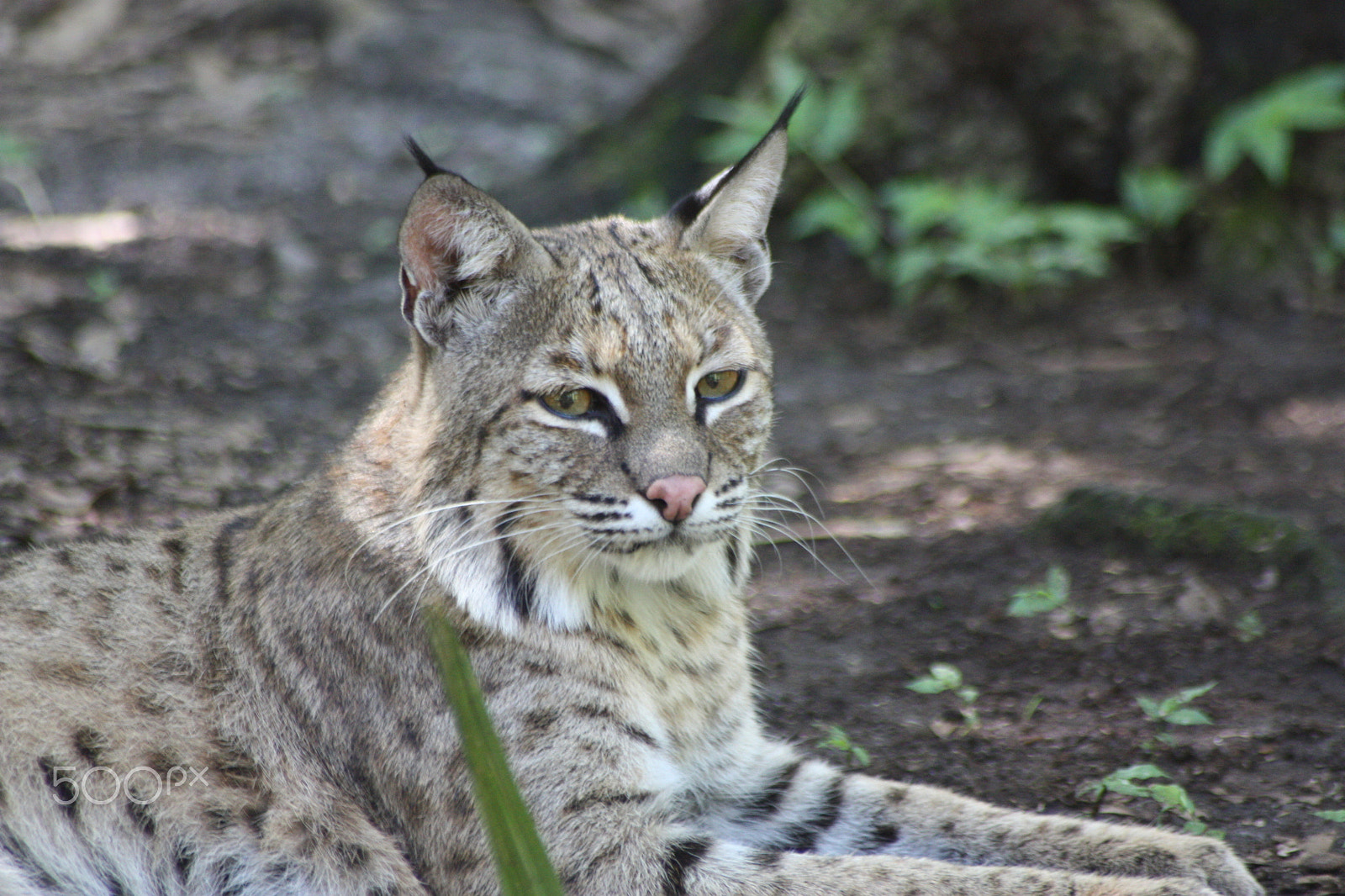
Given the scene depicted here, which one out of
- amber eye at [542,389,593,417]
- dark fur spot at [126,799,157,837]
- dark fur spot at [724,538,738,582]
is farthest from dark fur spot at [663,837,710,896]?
dark fur spot at [126,799,157,837]

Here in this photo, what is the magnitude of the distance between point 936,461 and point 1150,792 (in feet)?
9.54

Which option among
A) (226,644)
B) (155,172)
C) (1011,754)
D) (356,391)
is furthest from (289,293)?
(1011,754)

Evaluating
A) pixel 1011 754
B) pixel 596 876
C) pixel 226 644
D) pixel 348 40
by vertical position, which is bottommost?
pixel 1011 754

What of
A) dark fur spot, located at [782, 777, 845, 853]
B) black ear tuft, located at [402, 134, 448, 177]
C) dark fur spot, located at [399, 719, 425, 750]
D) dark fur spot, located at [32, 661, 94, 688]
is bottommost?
dark fur spot, located at [782, 777, 845, 853]

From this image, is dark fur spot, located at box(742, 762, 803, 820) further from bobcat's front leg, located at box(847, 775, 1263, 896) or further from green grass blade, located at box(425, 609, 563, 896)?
green grass blade, located at box(425, 609, 563, 896)

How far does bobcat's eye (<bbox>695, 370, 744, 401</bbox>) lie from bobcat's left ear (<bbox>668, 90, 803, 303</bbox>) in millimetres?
441

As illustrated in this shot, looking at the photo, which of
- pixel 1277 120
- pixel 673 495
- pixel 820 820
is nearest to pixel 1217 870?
pixel 820 820

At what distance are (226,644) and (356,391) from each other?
3644 millimetres

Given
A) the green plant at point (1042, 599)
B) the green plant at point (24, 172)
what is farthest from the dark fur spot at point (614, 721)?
the green plant at point (24, 172)

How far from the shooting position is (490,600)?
3.29m

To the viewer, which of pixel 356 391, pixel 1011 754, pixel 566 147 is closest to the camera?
pixel 1011 754

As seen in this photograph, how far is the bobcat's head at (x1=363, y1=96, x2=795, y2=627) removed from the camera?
10.5 ft

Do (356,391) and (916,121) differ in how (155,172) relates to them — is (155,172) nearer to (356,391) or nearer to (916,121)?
(356,391)

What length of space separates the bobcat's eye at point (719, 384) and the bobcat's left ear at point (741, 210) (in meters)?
0.44
